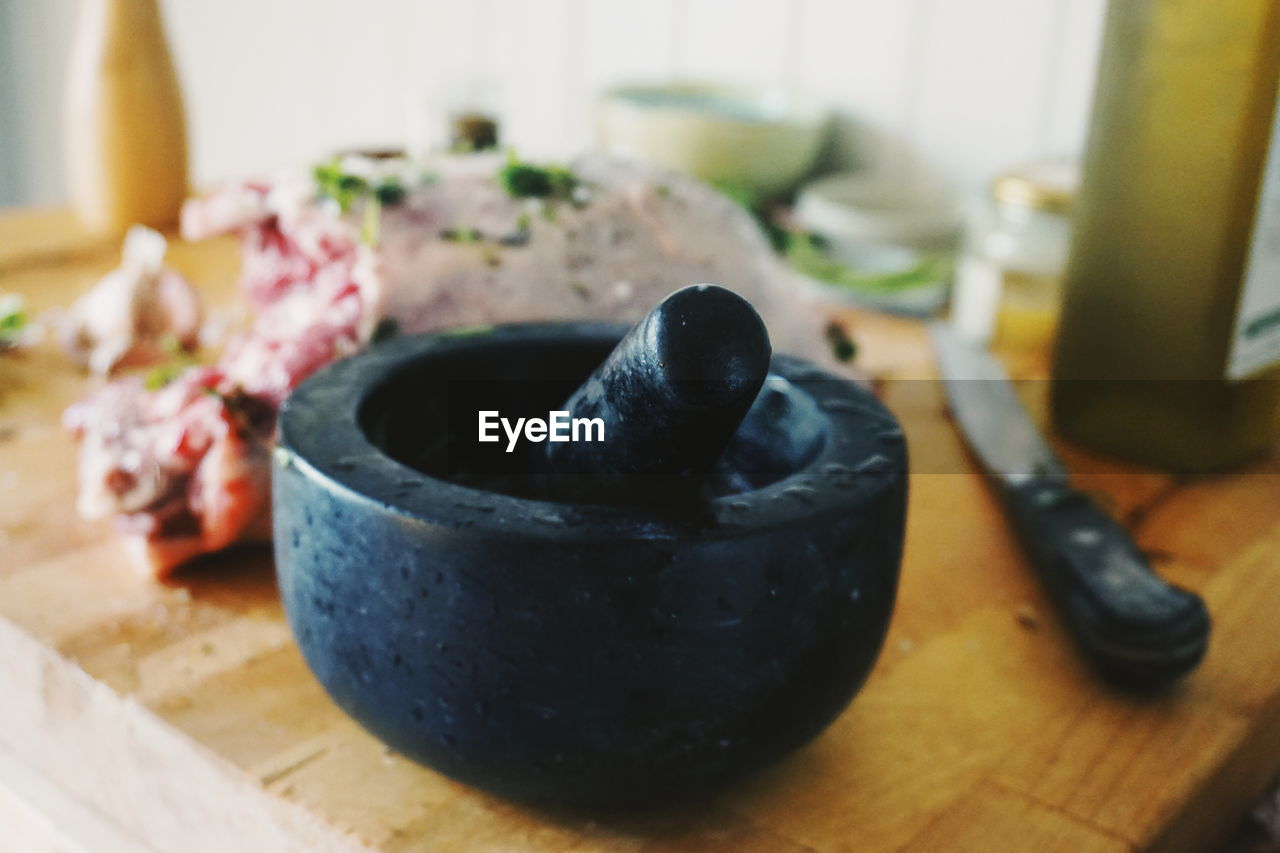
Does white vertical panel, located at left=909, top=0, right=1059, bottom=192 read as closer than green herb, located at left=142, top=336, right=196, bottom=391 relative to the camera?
No

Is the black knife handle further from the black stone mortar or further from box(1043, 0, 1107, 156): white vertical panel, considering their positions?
box(1043, 0, 1107, 156): white vertical panel

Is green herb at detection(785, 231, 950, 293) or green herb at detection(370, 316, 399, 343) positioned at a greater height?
green herb at detection(370, 316, 399, 343)

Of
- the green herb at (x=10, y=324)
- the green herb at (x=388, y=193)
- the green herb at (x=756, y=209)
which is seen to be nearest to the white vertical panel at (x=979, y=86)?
the green herb at (x=756, y=209)

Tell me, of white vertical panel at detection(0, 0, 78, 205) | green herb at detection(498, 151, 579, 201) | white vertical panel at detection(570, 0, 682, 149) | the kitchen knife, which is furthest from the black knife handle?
white vertical panel at detection(0, 0, 78, 205)

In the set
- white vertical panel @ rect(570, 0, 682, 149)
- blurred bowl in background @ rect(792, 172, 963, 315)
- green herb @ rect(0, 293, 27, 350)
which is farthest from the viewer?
white vertical panel @ rect(570, 0, 682, 149)

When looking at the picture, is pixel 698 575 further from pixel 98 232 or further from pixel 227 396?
pixel 98 232

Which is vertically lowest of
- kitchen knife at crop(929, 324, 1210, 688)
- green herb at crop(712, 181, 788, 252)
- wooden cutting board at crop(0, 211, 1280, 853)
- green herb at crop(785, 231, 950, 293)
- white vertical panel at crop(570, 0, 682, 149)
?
wooden cutting board at crop(0, 211, 1280, 853)

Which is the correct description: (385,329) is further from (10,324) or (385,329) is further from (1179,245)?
(1179,245)

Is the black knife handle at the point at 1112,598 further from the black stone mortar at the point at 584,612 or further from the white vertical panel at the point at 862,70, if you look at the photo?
the white vertical panel at the point at 862,70
